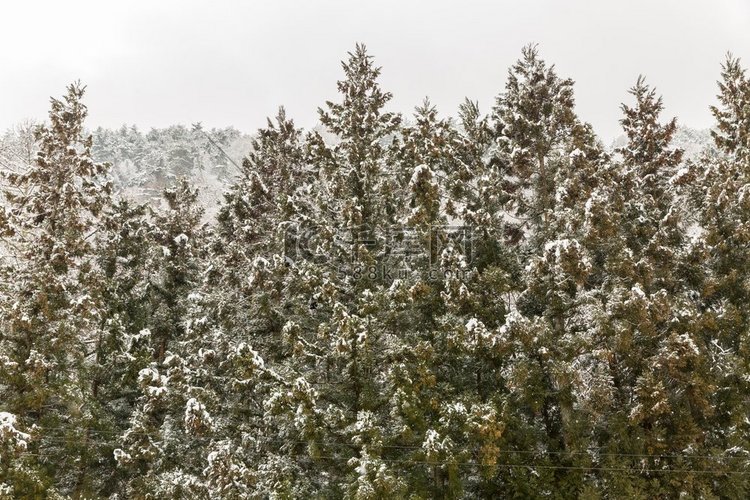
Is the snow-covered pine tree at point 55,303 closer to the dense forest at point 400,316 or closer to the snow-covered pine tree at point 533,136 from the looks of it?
the dense forest at point 400,316

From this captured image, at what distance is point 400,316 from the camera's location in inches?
631

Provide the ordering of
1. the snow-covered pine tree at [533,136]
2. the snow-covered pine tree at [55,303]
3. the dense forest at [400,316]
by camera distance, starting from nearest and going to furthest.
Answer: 1. the dense forest at [400,316]
2. the snow-covered pine tree at [55,303]
3. the snow-covered pine tree at [533,136]

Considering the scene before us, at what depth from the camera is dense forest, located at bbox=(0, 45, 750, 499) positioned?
13.6 m

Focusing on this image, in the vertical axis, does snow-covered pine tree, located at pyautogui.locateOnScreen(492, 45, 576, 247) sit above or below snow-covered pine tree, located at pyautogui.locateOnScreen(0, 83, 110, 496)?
above

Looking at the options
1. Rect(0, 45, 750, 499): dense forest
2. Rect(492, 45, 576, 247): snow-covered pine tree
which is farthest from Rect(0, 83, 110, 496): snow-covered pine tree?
Rect(492, 45, 576, 247): snow-covered pine tree

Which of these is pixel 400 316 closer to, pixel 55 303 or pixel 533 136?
pixel 533 136

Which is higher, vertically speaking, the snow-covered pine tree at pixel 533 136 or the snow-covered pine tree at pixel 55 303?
the snow-covered pine tree at pixel 533 136

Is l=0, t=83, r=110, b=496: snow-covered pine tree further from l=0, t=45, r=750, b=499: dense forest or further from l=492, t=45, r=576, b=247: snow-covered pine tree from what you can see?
l=492, t=45, r=576, b=247: snow-covered pine tree

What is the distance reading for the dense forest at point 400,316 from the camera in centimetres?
1362

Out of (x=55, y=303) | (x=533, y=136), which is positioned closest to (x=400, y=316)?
(x=533, y=136)

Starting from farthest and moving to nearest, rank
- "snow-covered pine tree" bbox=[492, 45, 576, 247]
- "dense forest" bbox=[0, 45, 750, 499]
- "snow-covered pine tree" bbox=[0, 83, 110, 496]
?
1. "snow-covered pine tree" bbox=[492, 45, 576, 247]
2. "snow-covered pine tree" bbox=[0, 83, 110, 496]
3. "dense forest" bbox=[0, 45, 750, 499]

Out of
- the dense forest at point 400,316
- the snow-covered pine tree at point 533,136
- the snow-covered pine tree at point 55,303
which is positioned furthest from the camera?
the snow-covered pine tree at point 533,136

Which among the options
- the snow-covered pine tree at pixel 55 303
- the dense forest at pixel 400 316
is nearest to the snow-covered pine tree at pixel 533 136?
the dense forest at pixel 400 316

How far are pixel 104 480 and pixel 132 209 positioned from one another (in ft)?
33.6
